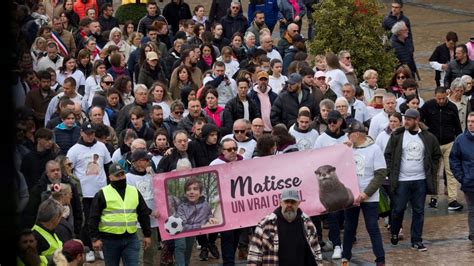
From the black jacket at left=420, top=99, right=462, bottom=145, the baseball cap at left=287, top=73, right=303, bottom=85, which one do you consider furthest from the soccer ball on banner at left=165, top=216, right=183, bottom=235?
the black jacket at left=420, top=99, right=462, bottom=145

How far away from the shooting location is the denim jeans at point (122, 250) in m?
8.75

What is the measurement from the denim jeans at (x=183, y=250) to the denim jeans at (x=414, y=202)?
97.2 inches

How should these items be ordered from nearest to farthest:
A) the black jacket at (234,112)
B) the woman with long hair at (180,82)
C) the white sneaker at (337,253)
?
the white sneaker at (337,253) → the black jacket at (234,112) → the woman with long hair at (180,82)

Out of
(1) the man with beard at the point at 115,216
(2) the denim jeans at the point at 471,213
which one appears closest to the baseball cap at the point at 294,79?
(2) the denim jeans at the point at 471,213

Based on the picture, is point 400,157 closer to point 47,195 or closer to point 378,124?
point 378,124

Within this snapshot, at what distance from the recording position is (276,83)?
47.4ft

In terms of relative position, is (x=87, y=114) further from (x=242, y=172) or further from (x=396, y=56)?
(x=396, y=56)

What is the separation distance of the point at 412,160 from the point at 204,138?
2.32 metres

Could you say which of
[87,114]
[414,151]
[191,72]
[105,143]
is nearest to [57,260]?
[105,143]

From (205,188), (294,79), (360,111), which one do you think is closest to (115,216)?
(205,188)

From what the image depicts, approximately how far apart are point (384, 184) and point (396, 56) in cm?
652

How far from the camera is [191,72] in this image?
15.0 m

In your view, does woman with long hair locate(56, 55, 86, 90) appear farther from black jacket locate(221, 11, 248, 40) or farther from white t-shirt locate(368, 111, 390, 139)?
black jacket locate(221, 11, 248, 40)

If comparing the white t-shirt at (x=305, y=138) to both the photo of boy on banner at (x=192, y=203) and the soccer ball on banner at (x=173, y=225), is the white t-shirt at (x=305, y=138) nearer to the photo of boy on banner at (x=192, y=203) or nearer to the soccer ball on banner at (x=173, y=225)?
the photo of boy on banner at (x=192, y=203)
